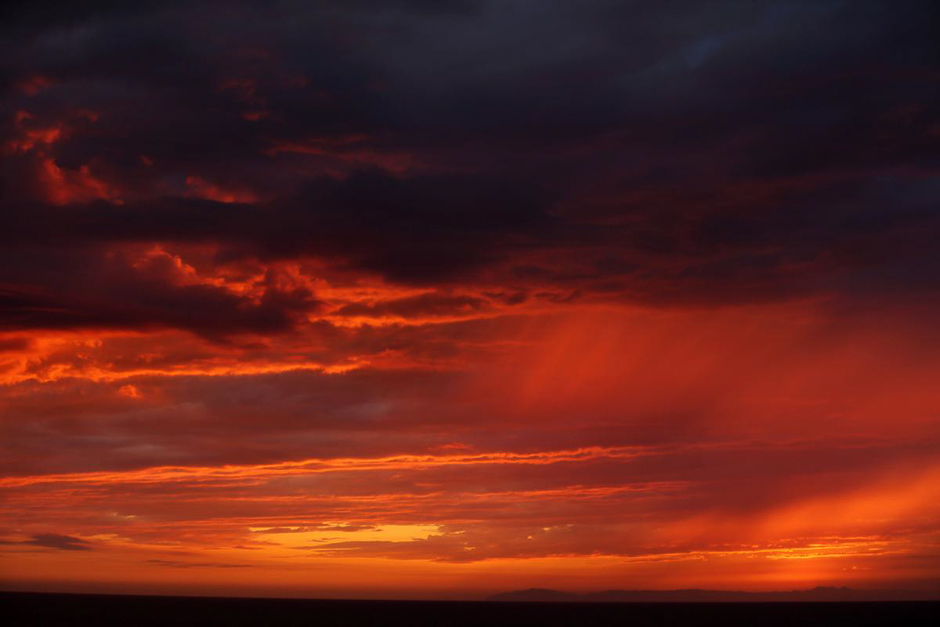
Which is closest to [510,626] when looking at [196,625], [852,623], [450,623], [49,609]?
[450,623]

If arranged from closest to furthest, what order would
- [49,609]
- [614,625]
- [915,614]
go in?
[614,625], [49,609], [915,614]

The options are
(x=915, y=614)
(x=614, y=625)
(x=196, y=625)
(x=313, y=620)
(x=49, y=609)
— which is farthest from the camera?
(x=915, y=614)

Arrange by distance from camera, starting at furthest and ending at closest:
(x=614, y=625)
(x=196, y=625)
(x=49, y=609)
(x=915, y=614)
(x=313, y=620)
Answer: (x=915, y=614)
(x=49, y=609)
(x=313, y=620)
(x=614, y=625)
(x=196, y=625)

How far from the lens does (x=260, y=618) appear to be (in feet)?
311

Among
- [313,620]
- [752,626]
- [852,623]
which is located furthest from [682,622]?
[313,620]

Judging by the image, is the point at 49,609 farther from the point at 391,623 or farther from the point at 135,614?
the point at 391,623

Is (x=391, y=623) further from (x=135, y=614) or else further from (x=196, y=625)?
(x=135, y=614)

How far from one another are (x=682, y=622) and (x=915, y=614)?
34.8 m

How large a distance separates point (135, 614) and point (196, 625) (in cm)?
1951

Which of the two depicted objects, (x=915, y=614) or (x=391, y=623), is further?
(x=915, y=614)

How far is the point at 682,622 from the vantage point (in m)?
89.6

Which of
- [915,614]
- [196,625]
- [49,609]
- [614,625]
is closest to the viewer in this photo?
[196,625]

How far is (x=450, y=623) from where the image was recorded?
3337 inches

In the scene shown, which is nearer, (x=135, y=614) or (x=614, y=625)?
(x=614, y=625)
